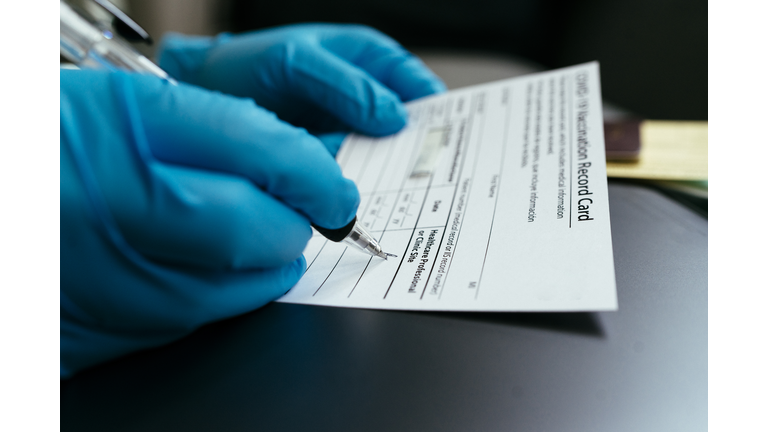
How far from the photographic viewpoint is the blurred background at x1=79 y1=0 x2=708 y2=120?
4.35 ft

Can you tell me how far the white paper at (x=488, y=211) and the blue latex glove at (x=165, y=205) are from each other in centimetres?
8

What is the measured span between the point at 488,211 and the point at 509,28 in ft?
4.80

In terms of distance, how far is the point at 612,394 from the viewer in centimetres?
32

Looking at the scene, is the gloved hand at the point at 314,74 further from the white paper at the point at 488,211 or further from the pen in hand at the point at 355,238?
the pen in hand at the point at 355,238

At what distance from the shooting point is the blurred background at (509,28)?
4.35 feet

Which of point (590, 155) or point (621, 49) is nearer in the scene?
point (590, 155)

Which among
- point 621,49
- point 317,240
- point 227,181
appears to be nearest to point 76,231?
point 227,181

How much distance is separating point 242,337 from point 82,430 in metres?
0.12

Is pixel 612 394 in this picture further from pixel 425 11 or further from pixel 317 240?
pixel 425 11

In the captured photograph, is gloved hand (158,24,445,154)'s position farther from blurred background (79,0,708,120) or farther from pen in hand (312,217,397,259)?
blurred background (79,0,708,120)

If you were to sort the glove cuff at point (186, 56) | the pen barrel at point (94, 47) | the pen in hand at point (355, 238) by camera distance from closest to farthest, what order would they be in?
the pen in hand at point (355, 238) → the pen barrel at point (94, 47) → the glove cuff at point (186, 56)

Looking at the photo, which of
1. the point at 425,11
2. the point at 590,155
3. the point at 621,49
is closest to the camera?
the point at 590,155

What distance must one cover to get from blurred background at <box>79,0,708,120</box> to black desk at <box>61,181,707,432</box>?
1.02m

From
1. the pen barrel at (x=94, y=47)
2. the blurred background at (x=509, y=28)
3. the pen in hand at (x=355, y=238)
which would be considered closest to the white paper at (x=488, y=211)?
the pen in hand at (x=355, y=238)
